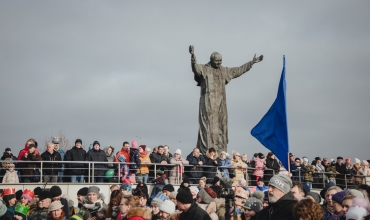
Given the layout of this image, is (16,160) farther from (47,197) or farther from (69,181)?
(47,197)

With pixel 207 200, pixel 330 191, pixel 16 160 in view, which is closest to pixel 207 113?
pixel 16 160

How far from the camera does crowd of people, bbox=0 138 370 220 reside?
8.58 metres

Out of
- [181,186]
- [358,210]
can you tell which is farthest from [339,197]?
[181,186]

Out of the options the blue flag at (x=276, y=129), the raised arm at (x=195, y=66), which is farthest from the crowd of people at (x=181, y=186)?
the raised arm at (x=195, y=66)

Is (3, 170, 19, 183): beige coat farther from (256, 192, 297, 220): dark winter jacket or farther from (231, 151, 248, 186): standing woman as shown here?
(256, 192, 297, 220): dark winter jacket

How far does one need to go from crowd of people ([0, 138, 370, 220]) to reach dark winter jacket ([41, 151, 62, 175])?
3 cm

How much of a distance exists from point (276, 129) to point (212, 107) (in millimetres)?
10718

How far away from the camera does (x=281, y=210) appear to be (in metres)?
8.04

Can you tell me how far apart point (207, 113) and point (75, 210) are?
10912mm

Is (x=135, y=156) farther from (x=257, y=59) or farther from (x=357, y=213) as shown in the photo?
(x=357, y=213)

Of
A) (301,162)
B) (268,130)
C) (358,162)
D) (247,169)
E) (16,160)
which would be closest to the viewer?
(268,130)

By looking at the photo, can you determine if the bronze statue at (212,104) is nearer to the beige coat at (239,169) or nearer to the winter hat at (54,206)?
the beige coat at (239,169)

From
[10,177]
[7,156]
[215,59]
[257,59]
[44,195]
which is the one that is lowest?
[44,195]

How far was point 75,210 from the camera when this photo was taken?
13656 millimetres
